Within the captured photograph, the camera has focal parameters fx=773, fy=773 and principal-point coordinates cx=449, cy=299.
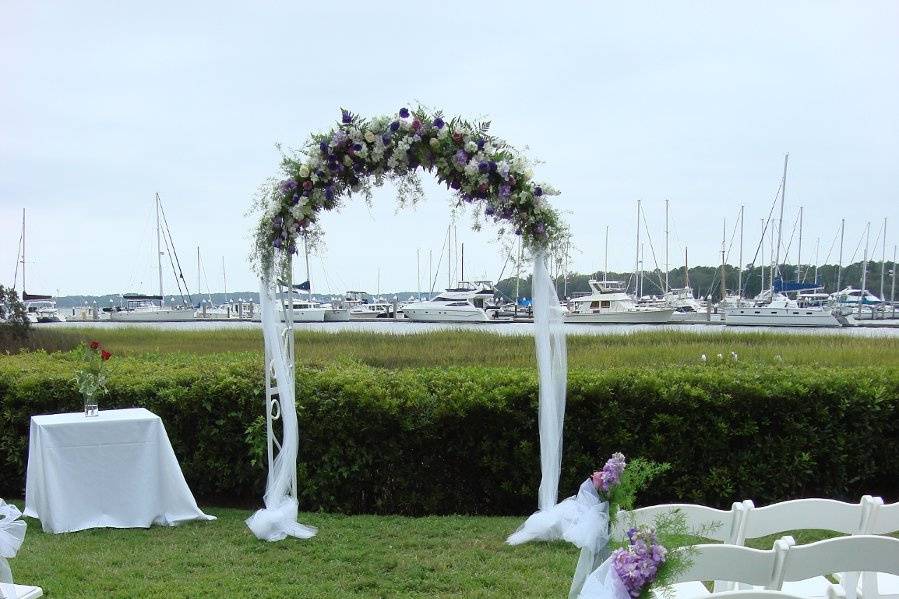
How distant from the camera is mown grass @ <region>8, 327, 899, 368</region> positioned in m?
13.1

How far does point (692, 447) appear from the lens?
666cm

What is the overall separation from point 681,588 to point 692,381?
3339 mm

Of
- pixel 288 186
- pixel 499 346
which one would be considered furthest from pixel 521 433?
pixel 499 346

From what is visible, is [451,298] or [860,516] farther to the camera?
[451,298]

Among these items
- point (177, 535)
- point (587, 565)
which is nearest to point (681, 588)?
point (587, 565)

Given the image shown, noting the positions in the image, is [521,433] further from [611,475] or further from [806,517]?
[806,517]

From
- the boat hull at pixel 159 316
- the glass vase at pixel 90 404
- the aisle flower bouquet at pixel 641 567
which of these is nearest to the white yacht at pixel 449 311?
the boat hull at pixel 159 316

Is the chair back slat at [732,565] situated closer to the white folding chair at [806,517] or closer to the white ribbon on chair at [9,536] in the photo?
the white folding chair at [806,517]

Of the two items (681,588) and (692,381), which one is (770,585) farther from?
(692,381)

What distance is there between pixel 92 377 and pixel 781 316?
3963cm

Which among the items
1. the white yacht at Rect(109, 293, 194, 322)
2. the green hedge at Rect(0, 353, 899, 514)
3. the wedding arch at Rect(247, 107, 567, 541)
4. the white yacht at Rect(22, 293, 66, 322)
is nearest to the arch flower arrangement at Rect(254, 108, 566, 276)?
the wedding arch at Rect(247, 107, 567, 541)

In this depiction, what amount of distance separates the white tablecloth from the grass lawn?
16cm

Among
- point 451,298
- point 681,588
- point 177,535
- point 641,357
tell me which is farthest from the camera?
point 451,298

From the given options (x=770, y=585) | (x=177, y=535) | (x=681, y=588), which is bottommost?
(x=177, y=535)
